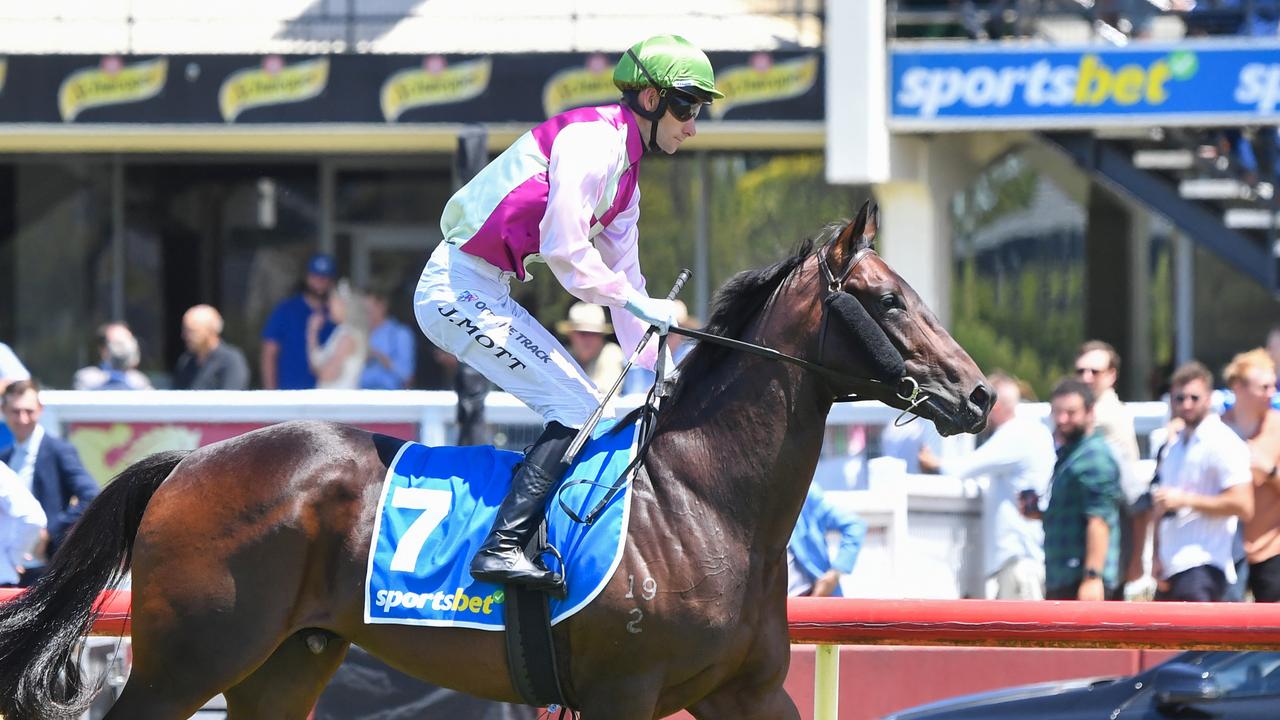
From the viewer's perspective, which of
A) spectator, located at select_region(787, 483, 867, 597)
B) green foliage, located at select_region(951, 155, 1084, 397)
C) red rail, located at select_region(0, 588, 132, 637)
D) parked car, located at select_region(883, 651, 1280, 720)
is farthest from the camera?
green foliage, located at select_region(951, 155, 1084, 397)

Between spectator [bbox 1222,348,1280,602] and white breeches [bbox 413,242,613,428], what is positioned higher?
white breeches [bbox 413,242,613,428]

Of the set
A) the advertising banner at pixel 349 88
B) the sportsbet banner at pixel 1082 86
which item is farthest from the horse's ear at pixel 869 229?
the advertising banner at pixel 349 88

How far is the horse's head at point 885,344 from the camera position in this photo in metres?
4.49

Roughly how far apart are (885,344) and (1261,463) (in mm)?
3602

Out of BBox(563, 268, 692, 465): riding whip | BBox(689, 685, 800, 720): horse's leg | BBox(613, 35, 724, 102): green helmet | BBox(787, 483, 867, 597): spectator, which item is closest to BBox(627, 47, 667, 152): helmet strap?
BBox(613, 35, 724, 102): green helmet

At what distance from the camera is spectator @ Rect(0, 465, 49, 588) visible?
6672mm

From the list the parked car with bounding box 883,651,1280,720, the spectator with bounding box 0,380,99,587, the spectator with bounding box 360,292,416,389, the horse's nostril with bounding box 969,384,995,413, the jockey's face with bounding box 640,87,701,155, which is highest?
the jockey's face with bounding box 640,87,701,155

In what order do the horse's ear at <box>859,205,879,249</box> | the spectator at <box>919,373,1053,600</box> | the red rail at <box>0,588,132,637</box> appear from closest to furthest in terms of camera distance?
A: the horse's ear at <box>859,205,879,249</box> → the red rail at <box>0,588,132,637</box> → the spectator at <box>919,373,1053,600</box>

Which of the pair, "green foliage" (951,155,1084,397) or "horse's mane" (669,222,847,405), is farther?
"green foliage" (951,155,1084,397)

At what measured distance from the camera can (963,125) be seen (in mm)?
11375

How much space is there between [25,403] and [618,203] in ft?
12.9

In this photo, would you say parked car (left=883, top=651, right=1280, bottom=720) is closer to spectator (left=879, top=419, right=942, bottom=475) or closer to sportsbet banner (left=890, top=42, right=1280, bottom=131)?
spectator (left=879, top=419, right=942, bottom=475)

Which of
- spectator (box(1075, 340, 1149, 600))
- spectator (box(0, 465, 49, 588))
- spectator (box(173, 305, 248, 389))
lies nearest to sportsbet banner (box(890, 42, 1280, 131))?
spectator (box(1075, 340, 1149, 600))

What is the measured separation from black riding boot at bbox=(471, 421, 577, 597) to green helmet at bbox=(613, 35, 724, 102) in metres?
1.00
